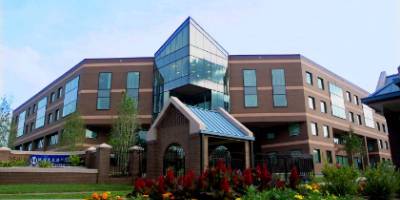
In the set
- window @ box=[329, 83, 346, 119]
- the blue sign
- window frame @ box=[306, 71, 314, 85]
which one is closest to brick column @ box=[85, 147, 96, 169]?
the blue sign

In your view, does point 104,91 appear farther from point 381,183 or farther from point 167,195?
point 381,183

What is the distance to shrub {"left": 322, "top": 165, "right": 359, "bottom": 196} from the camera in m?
10.6

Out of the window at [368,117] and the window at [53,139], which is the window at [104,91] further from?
the window at [368,117]

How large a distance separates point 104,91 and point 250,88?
18.7m

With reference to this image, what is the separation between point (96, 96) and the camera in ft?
147

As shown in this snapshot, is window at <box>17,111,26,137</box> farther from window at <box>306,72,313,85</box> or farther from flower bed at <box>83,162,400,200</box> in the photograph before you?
flower bed at <box>83,162,400,200</box>

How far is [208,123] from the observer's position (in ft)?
58.8

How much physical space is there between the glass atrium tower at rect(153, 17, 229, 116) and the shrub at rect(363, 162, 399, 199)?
2918 centimetres

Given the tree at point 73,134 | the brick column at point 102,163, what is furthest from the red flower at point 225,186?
the tree at point 73,134

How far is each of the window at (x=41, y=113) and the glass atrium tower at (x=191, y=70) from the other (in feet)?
78.2

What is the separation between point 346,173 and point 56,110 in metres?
49.0

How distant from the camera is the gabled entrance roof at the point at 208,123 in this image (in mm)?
16858

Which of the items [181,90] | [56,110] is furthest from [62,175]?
[56,110]

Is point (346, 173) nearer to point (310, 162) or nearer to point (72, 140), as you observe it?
point (310, 162)
